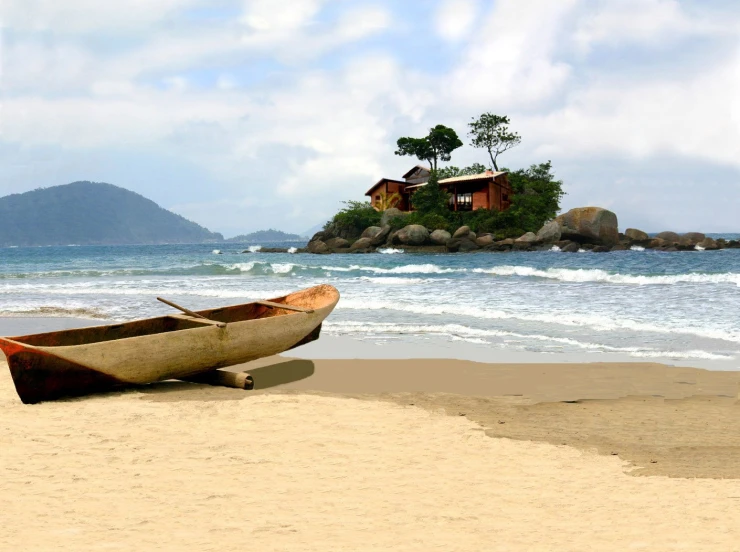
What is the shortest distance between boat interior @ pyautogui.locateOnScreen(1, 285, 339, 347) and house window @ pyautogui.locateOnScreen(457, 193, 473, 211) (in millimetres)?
55719

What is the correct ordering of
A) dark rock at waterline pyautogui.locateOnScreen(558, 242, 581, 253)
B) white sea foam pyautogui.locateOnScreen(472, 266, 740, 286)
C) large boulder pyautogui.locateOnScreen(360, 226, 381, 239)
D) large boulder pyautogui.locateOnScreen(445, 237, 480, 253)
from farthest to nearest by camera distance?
large boulder pyautogui.locateOnScreen(360, 226, 381, 239) → large boulder pyautogui.locateOnScreen(445, 237, 480, 253) → dark rock at waterline pyautogui.locateOnScreen(558, 242, 581, 253) → white sea foam pyautogui.locateOnScreen(472, 266, 740, 286)

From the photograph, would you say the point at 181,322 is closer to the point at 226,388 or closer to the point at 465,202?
the point at 226,388

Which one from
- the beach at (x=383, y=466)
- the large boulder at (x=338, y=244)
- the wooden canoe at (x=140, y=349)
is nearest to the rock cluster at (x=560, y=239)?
the large boulder at (x=338, y=244)

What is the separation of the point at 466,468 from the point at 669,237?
209ft

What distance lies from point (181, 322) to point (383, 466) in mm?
5052

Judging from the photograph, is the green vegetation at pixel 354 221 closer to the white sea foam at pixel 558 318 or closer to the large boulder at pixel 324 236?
the large boulder at pixel 324 236

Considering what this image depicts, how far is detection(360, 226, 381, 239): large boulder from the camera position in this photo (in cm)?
6438

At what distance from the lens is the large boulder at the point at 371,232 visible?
64.4 meters

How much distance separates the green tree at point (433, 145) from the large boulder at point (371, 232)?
16191 millimetres

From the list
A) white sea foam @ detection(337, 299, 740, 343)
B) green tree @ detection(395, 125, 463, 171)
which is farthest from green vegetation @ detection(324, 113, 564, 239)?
white sea foam @ detection(337, 299, 740, 343)

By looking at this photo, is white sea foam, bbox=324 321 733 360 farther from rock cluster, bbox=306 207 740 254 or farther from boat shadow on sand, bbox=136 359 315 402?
rock cluster, bbox=306 207 740 254

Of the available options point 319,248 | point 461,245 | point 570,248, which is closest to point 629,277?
point 570,248

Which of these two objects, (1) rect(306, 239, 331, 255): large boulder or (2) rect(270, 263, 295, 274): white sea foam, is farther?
(1) rect(306, 239, 331, 255): large boulder

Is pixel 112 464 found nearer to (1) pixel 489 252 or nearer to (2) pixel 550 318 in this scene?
(2) pixel 550 318
